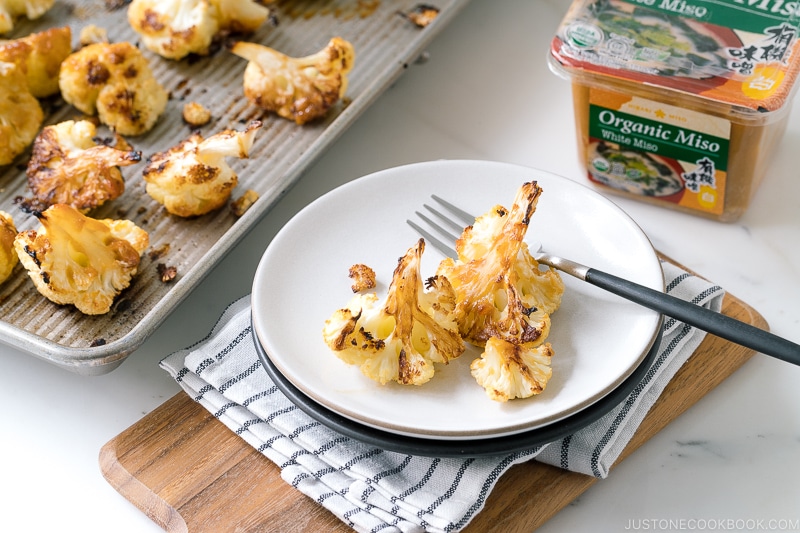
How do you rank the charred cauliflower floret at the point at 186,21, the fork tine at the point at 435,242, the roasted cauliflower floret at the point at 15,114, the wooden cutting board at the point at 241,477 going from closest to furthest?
the wooden cutting board at the point at 241,477, the fork tine at the point at 435,242, the roasted cauliflower floret at the point at 15,114, the charred cauliflower floret at the point at 186,21

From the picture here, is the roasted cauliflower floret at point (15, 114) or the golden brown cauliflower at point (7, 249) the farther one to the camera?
the roasted cauliflower floret at point (15, 114)

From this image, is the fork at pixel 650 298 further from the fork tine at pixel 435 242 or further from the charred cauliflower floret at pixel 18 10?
the charred cauliflower floret at pixel 18 10

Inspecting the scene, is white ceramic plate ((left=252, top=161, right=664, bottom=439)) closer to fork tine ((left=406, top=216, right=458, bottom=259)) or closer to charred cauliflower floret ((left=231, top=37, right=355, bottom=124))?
fork tine ((left=406, top=216, right=458, bottom=259))

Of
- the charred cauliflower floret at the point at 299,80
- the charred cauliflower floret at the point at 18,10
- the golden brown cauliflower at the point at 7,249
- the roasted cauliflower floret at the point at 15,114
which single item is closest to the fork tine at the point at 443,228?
the charred cauliflower floret at the point at 299,80

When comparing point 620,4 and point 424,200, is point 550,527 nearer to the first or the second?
point 424,200

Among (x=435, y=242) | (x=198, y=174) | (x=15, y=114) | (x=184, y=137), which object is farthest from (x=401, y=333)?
(x=15, y=114)

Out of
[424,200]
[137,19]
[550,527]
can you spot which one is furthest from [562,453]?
[137,19]

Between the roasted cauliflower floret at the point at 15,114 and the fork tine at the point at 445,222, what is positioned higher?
the roasted cauliflower floret at the point at 15,114

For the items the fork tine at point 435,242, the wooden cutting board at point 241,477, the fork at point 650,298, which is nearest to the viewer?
the fork at point 650,298

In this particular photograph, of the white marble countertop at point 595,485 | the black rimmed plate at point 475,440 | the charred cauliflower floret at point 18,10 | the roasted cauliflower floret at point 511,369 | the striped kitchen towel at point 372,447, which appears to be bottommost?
the white marble countertop at point 595,485
